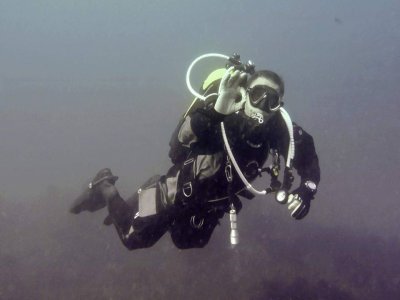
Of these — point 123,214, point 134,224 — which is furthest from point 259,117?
point 123,214

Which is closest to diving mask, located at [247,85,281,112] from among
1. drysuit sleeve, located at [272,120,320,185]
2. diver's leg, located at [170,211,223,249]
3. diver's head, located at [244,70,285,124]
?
diver's head, located at [244,70,285,124]

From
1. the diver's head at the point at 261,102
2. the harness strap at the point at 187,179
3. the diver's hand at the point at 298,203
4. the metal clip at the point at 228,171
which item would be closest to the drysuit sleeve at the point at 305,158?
the diver's hand at the point at 298,203

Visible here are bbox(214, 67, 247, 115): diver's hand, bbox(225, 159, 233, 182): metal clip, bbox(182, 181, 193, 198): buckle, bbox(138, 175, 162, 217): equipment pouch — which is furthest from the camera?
bbox(138, 175, 162, 217): equipment pouch

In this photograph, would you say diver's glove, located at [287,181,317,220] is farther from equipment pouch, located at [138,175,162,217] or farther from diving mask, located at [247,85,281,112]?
equipment pouch, located at [138,175,162,217]

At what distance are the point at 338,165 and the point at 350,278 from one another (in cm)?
3795

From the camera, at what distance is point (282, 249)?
1481 centimetres

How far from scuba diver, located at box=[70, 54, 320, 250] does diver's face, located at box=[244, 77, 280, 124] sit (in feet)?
0.04

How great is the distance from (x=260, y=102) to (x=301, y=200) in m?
1.31

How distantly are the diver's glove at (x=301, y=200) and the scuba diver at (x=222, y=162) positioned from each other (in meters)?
0.01

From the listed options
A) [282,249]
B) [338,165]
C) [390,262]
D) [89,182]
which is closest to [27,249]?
[89,182]

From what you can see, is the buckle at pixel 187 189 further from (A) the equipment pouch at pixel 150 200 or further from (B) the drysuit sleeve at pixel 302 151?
(B) the drysuit sleeve at pixel 302 151

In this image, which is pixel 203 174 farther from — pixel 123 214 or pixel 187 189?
pixel 123 214

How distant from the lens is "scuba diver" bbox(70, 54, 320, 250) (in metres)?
4.36

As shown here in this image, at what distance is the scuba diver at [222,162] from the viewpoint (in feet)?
14.3
